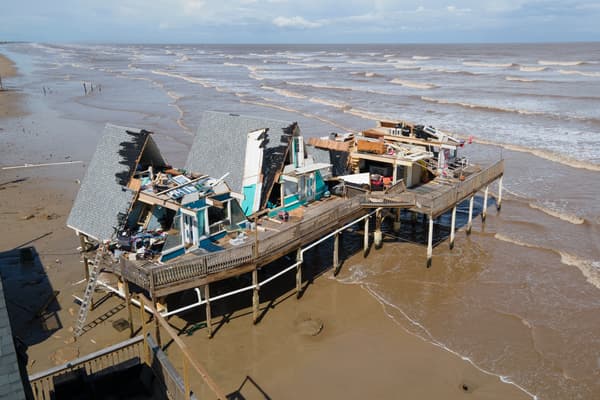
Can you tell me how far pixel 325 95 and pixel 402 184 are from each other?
62650 millimetres

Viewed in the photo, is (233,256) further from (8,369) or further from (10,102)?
(10,102)

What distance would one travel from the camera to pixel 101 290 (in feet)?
73.9

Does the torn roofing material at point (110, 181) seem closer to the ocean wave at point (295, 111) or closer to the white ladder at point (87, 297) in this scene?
the white ladder at point (87, 297)

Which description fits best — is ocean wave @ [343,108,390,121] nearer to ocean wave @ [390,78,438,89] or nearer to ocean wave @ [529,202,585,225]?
ocean wave @ [529,202,585,225]

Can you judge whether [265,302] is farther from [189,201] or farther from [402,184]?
[402,184]

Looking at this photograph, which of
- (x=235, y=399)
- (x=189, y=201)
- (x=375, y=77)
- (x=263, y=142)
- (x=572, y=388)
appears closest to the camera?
(x=235, y=399)

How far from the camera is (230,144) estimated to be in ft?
80.8

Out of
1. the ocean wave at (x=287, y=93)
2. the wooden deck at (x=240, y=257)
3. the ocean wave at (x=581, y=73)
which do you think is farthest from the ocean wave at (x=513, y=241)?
the ocean wave at (x=581, y=73)

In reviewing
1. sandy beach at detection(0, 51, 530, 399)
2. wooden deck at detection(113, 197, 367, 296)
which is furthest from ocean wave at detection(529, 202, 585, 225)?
wooden deck at detection(113, 197, 367, 296)

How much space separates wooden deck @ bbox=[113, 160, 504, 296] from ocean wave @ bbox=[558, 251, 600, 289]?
589cm

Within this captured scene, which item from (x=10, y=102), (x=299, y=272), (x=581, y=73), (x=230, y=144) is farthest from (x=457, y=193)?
(x=581, y=73)

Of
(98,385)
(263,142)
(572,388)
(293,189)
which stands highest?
(263,142)

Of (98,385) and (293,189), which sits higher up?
(293,189)

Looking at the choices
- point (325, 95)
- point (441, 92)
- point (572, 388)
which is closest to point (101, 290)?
point (572, 388)
